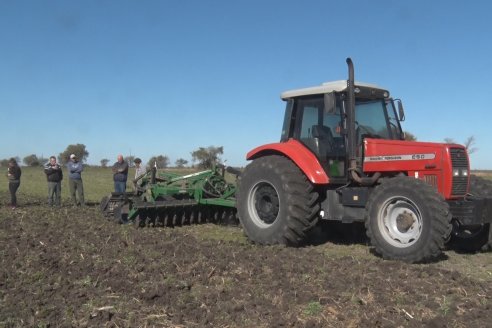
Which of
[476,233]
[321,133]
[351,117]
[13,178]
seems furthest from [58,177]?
[476,233]

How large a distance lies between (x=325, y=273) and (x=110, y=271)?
7.66 feet

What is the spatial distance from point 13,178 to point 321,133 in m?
9.76

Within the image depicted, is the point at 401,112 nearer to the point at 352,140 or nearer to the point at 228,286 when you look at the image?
the point at 352,140

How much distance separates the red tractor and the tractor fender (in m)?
0.01

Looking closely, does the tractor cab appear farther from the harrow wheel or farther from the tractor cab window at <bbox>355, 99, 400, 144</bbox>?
the harrow wheel

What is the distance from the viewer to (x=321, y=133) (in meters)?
7.97

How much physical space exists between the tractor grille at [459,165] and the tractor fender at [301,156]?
167cm

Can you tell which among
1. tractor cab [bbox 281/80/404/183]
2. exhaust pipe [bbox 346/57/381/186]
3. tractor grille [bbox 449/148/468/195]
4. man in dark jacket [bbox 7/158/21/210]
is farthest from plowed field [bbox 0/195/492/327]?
man in dark jacket [bbox 7/158/21/210]

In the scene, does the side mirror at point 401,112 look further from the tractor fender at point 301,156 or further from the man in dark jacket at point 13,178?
the man in dark jacket at point 13,178

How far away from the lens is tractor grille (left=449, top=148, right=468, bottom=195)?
271 inches

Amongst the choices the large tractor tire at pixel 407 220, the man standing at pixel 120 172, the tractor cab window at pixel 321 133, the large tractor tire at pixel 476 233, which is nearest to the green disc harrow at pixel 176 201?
the tractor cab window at pixel 321 133

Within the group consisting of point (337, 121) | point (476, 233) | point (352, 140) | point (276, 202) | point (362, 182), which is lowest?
point (476, 233)

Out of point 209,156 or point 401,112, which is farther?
point 209,156

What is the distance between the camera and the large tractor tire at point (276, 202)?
772cm
